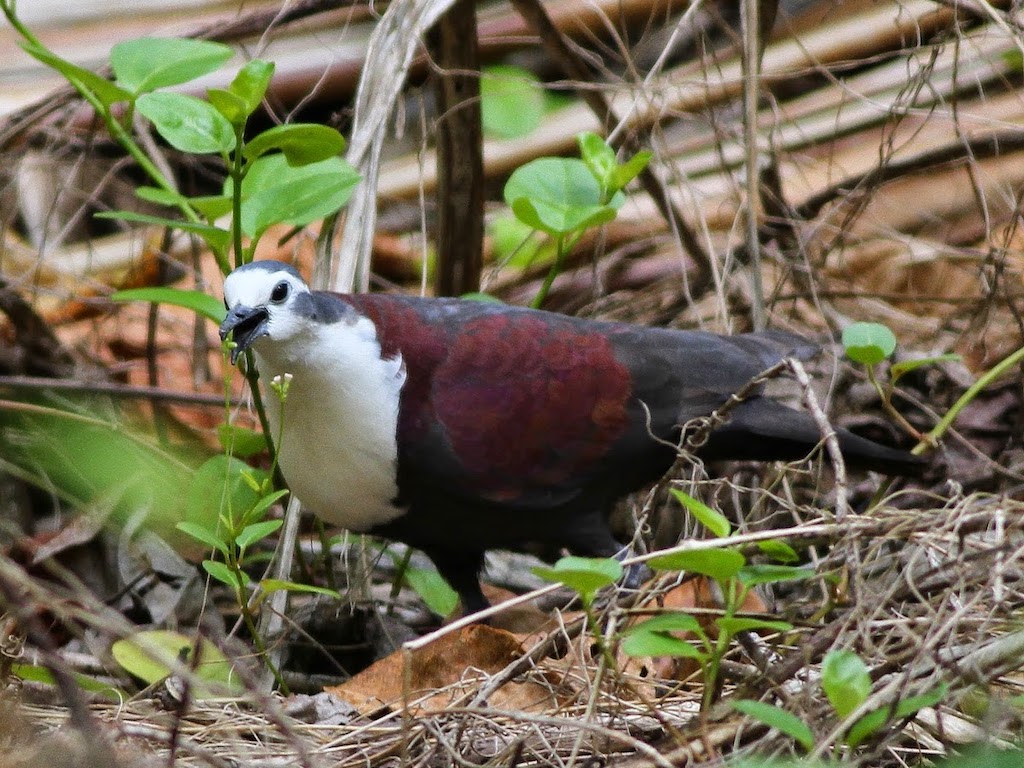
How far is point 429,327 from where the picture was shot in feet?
9.82

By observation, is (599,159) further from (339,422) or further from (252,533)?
(252,533)

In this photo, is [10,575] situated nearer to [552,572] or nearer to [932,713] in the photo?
[552,572]

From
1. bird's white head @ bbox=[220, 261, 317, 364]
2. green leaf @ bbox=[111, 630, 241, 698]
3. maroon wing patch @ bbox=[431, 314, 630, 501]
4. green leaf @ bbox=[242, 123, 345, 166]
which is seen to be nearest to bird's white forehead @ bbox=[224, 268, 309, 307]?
bird's white head @ bbox=[220, 261, 317, 364]

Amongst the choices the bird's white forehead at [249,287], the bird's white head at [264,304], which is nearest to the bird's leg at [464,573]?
the bird's white head at [264,304]

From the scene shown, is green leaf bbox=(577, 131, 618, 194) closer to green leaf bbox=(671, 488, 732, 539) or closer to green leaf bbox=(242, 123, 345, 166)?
green leaf bbox=(242, 123, 345, 166)

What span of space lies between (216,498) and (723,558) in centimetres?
146

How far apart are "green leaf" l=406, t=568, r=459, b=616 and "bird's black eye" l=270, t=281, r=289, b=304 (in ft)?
2.83

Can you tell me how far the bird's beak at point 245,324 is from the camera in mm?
2557

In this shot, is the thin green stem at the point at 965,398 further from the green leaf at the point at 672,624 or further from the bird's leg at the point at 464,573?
the green leaf at the point at 672,624

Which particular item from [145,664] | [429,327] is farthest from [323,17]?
[145,664]

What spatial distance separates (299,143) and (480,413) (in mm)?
698

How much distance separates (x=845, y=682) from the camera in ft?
6.06

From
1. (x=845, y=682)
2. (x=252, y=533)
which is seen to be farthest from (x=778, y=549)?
(x=252, y=533)

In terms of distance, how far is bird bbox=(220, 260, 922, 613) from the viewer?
2.79 m
